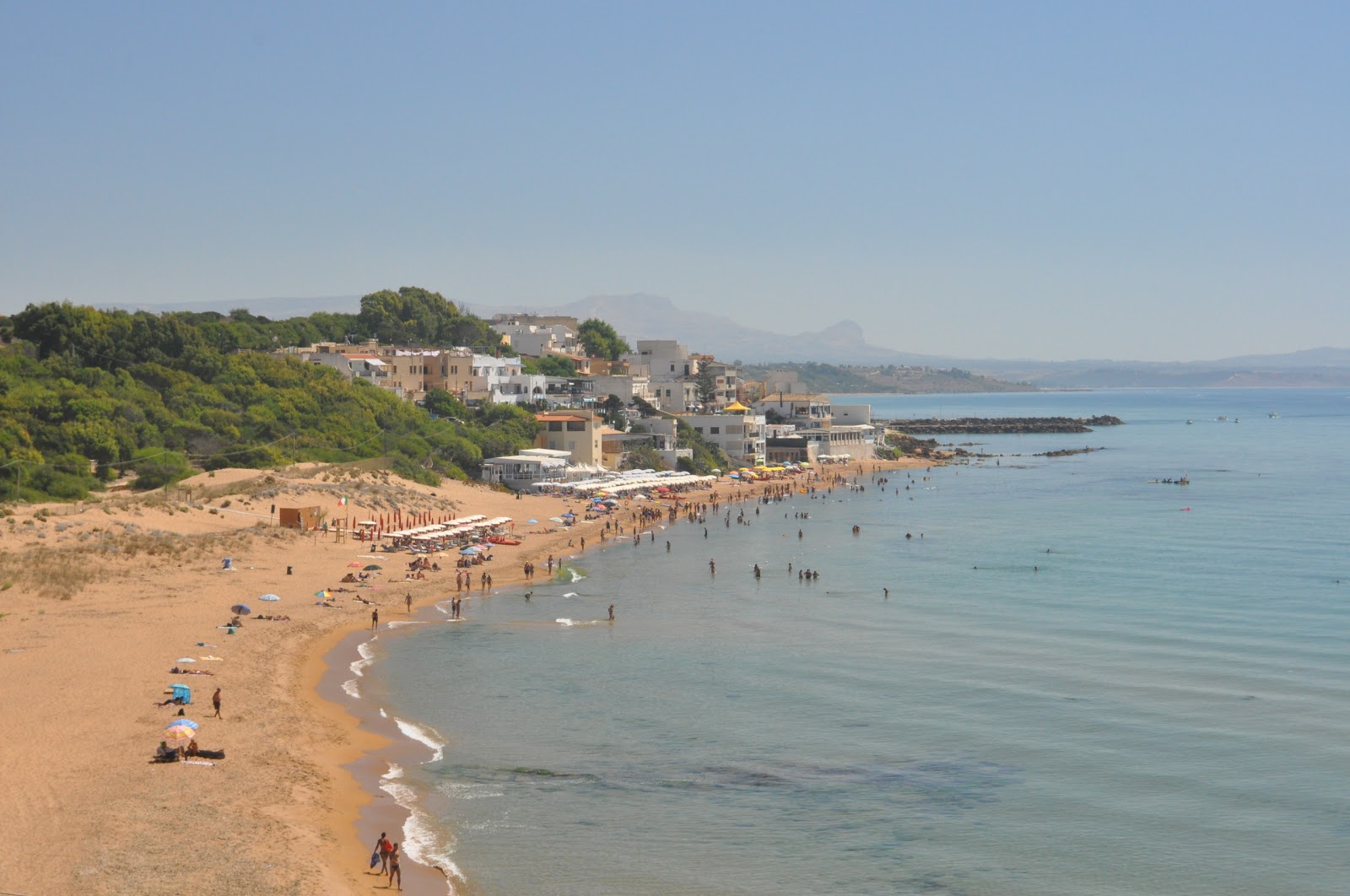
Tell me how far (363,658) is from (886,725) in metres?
12.6

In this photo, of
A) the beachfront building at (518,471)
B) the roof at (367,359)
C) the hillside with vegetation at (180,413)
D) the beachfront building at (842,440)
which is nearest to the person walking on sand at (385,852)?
the hillside with vegetation at (180,413)

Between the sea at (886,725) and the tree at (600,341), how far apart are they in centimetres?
7406

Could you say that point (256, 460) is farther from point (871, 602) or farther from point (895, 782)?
point (895, 782)

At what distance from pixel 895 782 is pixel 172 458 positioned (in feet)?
129

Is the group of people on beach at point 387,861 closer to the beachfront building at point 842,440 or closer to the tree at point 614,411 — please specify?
the tree at point 614,411

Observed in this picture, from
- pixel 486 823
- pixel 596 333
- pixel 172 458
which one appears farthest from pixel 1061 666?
pixel 596 333

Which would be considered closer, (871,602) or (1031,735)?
(1031,735)

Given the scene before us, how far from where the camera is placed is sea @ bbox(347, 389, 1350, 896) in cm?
1833

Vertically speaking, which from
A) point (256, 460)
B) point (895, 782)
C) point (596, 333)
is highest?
point (596, 333)

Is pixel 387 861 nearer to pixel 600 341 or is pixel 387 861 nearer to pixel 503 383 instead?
pixel 503 383

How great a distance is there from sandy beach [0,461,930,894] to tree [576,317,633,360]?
76349 mm

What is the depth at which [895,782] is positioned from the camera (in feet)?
70.8

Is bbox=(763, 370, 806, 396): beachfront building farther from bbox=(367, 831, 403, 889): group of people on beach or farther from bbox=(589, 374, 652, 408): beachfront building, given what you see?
bbox=(367, 831, 403, 889): group of people on beach

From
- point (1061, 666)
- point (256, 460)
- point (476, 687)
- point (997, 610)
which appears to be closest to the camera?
point (476, 687)
